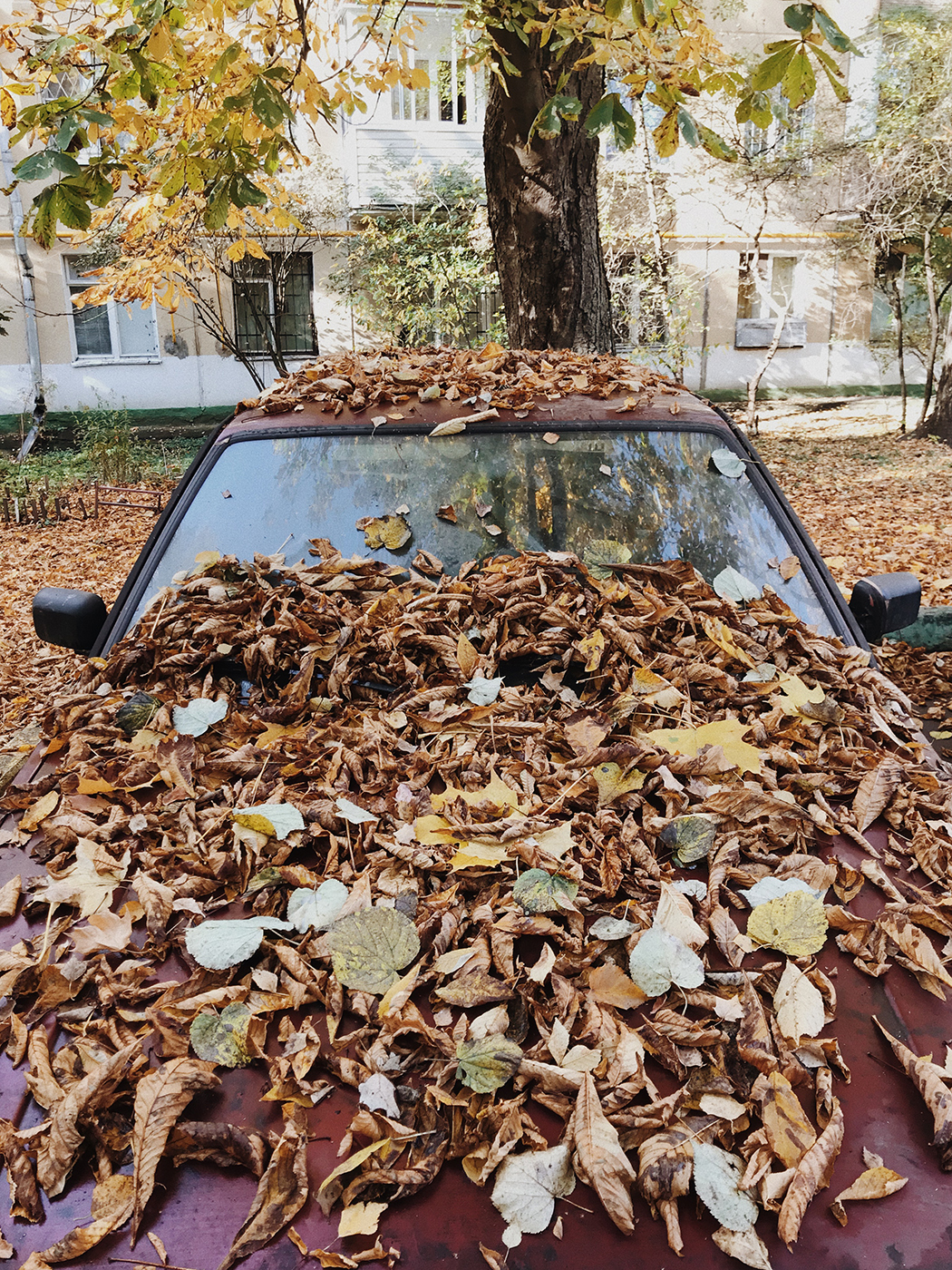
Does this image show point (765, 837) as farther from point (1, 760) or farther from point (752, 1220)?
point (1, 760)

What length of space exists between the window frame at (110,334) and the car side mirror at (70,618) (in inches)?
584

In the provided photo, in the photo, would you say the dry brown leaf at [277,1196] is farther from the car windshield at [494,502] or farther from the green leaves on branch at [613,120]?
the green leaves on branch at [613,120]

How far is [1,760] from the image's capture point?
171 inches

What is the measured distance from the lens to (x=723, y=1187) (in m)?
1.15

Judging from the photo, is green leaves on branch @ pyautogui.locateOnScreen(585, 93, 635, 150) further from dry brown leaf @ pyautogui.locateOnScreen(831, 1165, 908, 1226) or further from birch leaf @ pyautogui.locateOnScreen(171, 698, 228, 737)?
dry brown leaf @ pyautogui.locateOnScreen(831, 1165, 908, 1226)

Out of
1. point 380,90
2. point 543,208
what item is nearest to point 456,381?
point 543,208

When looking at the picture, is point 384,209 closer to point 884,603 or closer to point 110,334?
point 110,334

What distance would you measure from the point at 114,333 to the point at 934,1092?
17.4 metres

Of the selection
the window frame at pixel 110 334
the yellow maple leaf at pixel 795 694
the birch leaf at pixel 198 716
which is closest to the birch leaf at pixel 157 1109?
the birch leaf at pixel 198 716

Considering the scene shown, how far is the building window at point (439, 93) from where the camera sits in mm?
15336

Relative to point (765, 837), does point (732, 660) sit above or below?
above

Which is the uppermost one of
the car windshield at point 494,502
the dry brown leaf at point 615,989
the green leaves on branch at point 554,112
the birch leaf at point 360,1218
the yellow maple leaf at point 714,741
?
the green leaves on branch at point 554,112

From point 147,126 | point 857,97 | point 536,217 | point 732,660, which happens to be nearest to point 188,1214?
point 732,660

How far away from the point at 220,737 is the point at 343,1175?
1.08 metres
